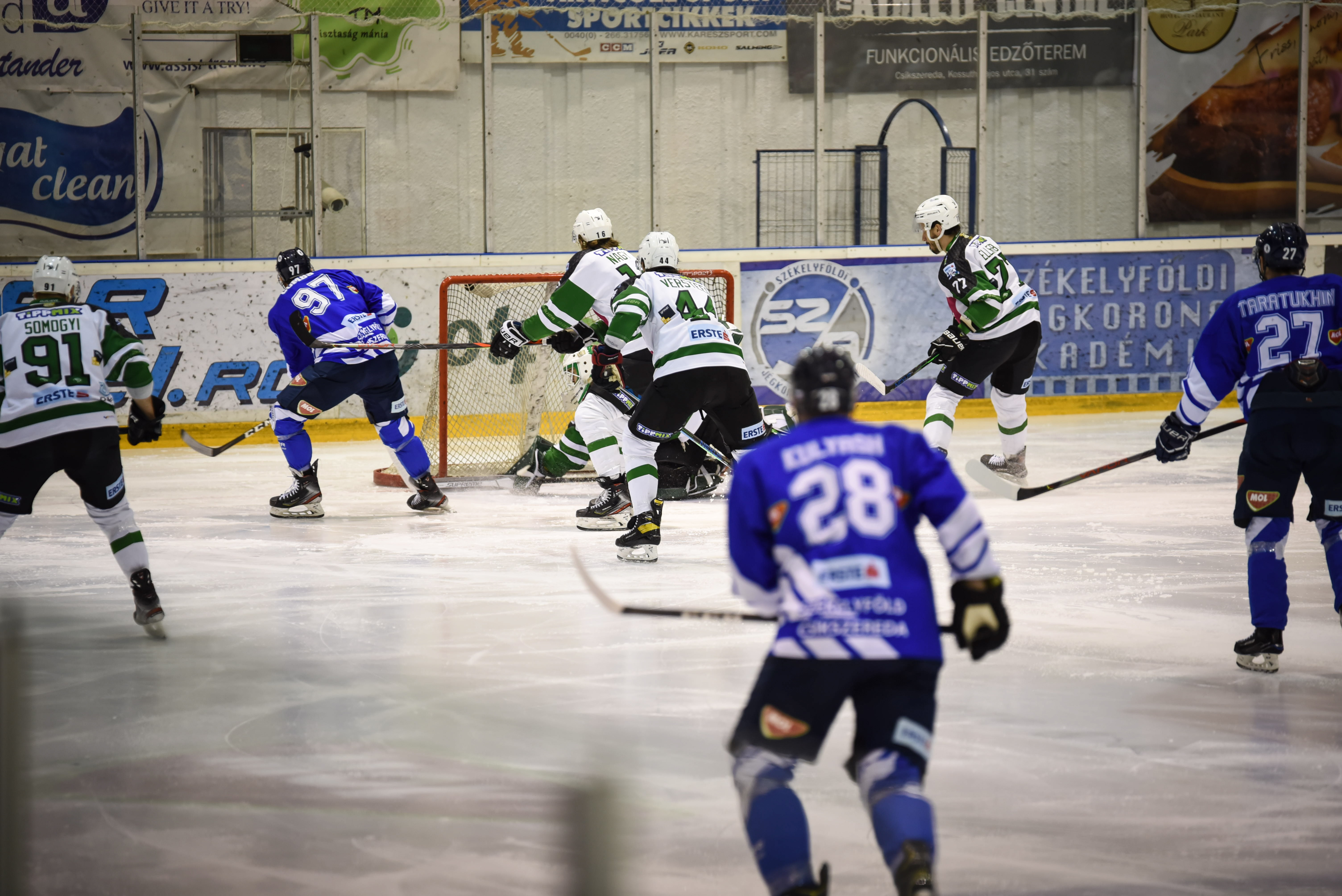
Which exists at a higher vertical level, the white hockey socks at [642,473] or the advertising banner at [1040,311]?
the advertising banner at [1040,311]

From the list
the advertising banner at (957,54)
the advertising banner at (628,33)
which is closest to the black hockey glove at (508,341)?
the advertising banner at (628,33)

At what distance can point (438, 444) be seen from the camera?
779 cm

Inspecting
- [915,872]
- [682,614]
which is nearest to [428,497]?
[682,614]

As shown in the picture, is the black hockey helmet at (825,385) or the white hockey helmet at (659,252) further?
the white hockey helmet at (659,252)

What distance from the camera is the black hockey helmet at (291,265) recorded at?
658 centimetres

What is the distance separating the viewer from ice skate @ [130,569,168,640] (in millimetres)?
4180

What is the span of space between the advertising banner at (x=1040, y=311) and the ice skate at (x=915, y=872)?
24.2ft

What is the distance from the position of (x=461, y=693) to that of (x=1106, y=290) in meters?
7.26

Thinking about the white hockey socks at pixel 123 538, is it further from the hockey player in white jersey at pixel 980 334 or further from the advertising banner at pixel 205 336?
the advertising banner at pixel 205 336

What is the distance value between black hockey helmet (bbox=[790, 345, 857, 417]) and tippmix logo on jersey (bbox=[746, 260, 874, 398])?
713cm

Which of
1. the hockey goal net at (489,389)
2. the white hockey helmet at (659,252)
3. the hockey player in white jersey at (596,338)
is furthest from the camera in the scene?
the hockey goal net at (489,389)

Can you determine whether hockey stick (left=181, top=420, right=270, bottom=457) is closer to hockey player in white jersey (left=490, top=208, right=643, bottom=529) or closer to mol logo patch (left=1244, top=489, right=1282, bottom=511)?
hockey player in white jersey (left=490, top=208, right=643, bottom=529)

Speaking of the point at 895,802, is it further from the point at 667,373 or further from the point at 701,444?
→ the point at 701,444

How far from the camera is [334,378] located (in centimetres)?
650
